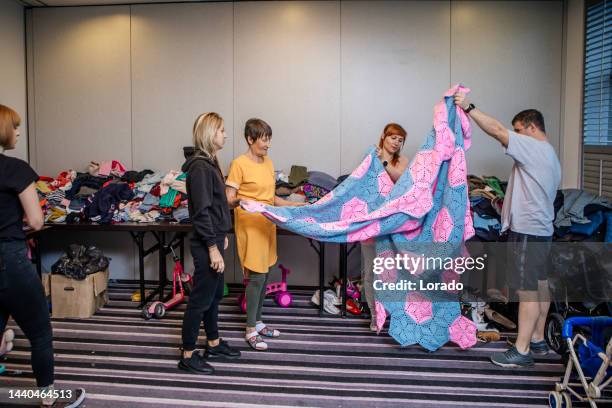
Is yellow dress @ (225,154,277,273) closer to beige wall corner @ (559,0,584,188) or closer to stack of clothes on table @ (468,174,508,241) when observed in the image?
stack of clothes on table @ (468,174,508,241)

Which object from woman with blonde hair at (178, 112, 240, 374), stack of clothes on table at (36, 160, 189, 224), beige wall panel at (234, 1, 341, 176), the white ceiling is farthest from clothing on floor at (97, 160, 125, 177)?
woman with blonde hair at (178, 112, 240, 374)

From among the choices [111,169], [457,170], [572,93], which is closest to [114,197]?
[111,169]

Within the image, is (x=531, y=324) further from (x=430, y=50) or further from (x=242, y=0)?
(x=242, y=0)

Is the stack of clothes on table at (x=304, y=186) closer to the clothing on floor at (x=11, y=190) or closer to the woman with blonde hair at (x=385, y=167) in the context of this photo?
the woman with blonde hair at (x=385, y=167)

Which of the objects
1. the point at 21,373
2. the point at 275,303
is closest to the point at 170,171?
the point at 275,303

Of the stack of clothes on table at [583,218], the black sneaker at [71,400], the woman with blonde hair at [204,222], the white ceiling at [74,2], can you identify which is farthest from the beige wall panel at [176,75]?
the stack of clothes on table at [583,218]

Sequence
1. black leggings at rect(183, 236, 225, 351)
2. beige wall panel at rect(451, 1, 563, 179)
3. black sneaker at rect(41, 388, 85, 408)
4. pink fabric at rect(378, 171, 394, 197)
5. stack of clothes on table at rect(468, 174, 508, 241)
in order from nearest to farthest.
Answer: black sneaker at rect(41, 388, 85, 408)
black leggings at rect(183, 236, 225, 351)
pink fabric at rect(378, 171, 394, 197)
stack of clothes on table at rect(468, 174, 508, 241)
beige wall panel at rect(451, 1, 563, 179)

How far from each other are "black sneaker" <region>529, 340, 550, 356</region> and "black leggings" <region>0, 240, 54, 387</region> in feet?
9.34

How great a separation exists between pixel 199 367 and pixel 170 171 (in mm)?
2158

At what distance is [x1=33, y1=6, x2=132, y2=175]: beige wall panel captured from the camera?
5137mm

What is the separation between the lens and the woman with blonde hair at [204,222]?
2889 millimetres

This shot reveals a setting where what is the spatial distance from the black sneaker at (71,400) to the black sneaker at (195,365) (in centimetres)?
57

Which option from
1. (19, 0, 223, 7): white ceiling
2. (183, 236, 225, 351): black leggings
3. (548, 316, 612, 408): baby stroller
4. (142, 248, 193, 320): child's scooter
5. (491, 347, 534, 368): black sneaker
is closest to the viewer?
(548, 316, 612, 408): baby stroller

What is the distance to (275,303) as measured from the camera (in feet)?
15.1
